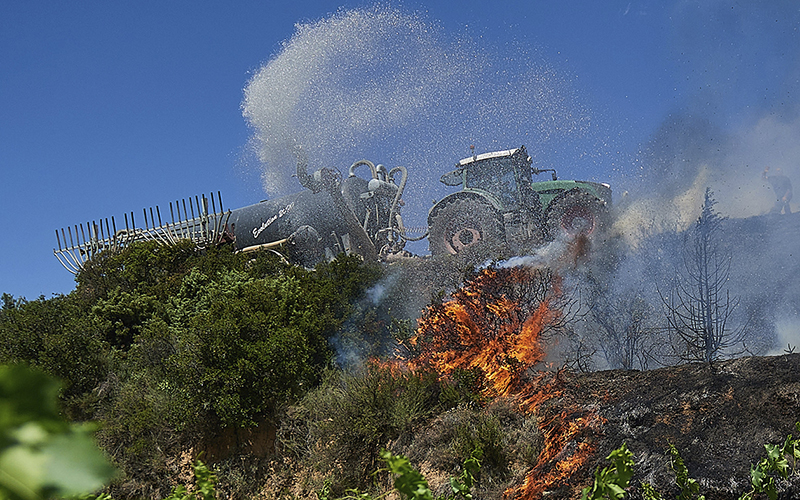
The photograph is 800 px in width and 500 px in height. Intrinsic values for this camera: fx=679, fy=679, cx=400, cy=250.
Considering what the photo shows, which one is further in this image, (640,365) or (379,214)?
(379,214)

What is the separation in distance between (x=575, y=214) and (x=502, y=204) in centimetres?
376

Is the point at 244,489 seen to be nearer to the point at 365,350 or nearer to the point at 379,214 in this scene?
the point at 365,350

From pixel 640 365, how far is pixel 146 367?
1096 cm

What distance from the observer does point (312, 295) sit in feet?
52.6

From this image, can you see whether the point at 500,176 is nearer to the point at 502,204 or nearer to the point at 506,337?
the point at 502,204

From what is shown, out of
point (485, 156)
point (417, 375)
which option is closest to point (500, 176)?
point (485, 156)

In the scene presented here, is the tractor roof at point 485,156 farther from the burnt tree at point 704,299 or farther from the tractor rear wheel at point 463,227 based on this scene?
the burnt tree at point 704,299

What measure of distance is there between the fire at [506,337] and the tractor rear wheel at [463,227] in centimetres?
1008

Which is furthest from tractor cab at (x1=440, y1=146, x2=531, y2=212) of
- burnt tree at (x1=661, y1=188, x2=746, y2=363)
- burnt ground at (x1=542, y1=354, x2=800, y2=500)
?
burnt ground at (x1=542, y1=354, x2=800, y2=500)

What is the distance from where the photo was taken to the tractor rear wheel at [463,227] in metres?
23.6

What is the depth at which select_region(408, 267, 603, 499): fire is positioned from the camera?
10055 millimetres

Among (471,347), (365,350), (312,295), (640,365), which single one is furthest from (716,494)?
(312,295)

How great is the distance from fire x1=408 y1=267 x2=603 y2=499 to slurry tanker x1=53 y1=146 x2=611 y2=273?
6589 mm

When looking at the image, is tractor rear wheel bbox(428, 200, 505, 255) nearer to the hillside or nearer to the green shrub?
the hillside
